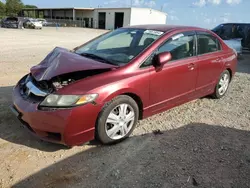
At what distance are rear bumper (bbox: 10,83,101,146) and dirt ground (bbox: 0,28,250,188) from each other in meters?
0.27

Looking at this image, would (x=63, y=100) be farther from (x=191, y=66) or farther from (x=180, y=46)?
(x=191, y=66)

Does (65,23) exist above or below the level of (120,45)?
below

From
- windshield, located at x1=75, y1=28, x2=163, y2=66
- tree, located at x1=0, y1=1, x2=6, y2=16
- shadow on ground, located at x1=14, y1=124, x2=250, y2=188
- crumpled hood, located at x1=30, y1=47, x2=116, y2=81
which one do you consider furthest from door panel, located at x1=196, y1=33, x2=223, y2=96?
tree, located at x1=0, y1=1, x2=6, y2=16

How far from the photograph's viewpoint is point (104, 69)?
126 inches

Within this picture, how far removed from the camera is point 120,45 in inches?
164

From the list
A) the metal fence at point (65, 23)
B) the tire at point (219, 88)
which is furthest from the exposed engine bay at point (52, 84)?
the metal fence at point (65, 23)

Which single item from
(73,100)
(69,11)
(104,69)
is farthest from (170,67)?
(69,11)

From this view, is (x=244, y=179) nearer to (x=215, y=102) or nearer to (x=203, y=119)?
(x=203, y=119)

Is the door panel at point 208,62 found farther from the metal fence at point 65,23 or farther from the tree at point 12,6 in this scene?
the tree at point 12,6

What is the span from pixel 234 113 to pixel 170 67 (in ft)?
5.87

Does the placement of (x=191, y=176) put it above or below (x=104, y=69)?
below

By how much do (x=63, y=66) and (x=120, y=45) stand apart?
1.31 meters

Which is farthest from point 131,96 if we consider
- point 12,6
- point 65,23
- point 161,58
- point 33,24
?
point 12,6

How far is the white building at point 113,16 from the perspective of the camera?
4769 cm
